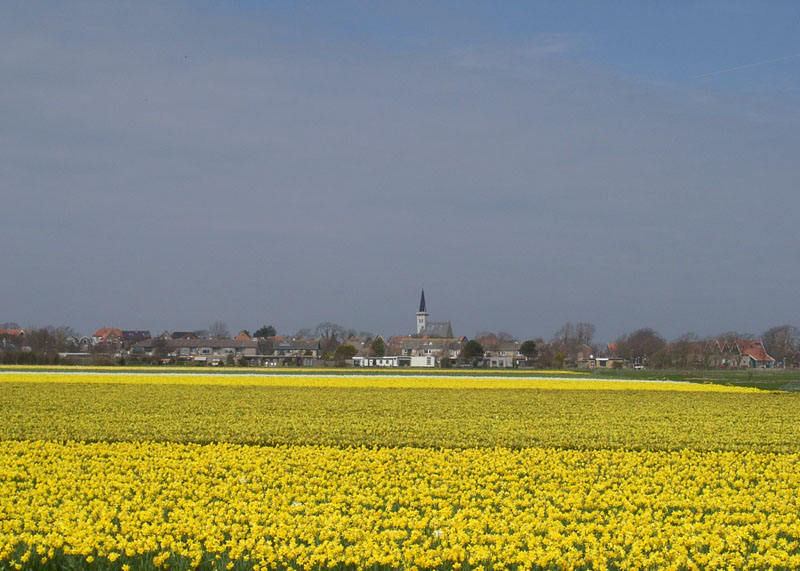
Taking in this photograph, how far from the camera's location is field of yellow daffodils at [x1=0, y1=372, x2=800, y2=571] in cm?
869

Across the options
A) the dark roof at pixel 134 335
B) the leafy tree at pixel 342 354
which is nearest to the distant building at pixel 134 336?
the dark roof at pixel 134 335

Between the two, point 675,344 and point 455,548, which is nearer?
point 455,548

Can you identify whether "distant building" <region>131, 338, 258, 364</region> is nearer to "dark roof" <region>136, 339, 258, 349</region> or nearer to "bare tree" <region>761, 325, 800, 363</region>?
"dark roof" <region>136, 339, 258, 349</region>

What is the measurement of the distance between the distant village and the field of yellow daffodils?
6715cm

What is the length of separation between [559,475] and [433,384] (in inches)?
1181

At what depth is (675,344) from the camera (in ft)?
329

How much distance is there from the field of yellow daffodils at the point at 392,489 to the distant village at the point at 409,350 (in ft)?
220

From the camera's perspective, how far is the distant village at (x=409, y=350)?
325 feet

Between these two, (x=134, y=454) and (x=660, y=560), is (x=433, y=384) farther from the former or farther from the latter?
(x=660, y=560)

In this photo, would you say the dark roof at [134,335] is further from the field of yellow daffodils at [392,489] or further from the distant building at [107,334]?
the field of yellow daffodils at [392,489]

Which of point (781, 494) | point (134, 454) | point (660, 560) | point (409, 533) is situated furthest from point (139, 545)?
point (781, 494)

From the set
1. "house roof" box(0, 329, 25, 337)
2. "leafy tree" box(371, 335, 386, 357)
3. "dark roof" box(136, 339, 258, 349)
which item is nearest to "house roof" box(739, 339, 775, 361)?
"leafy tree" box(371, 335, 386, 357)

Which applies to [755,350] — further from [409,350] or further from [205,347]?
[205,347]

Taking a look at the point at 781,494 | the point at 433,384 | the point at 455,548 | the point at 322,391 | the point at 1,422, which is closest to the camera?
the point at 455,548
